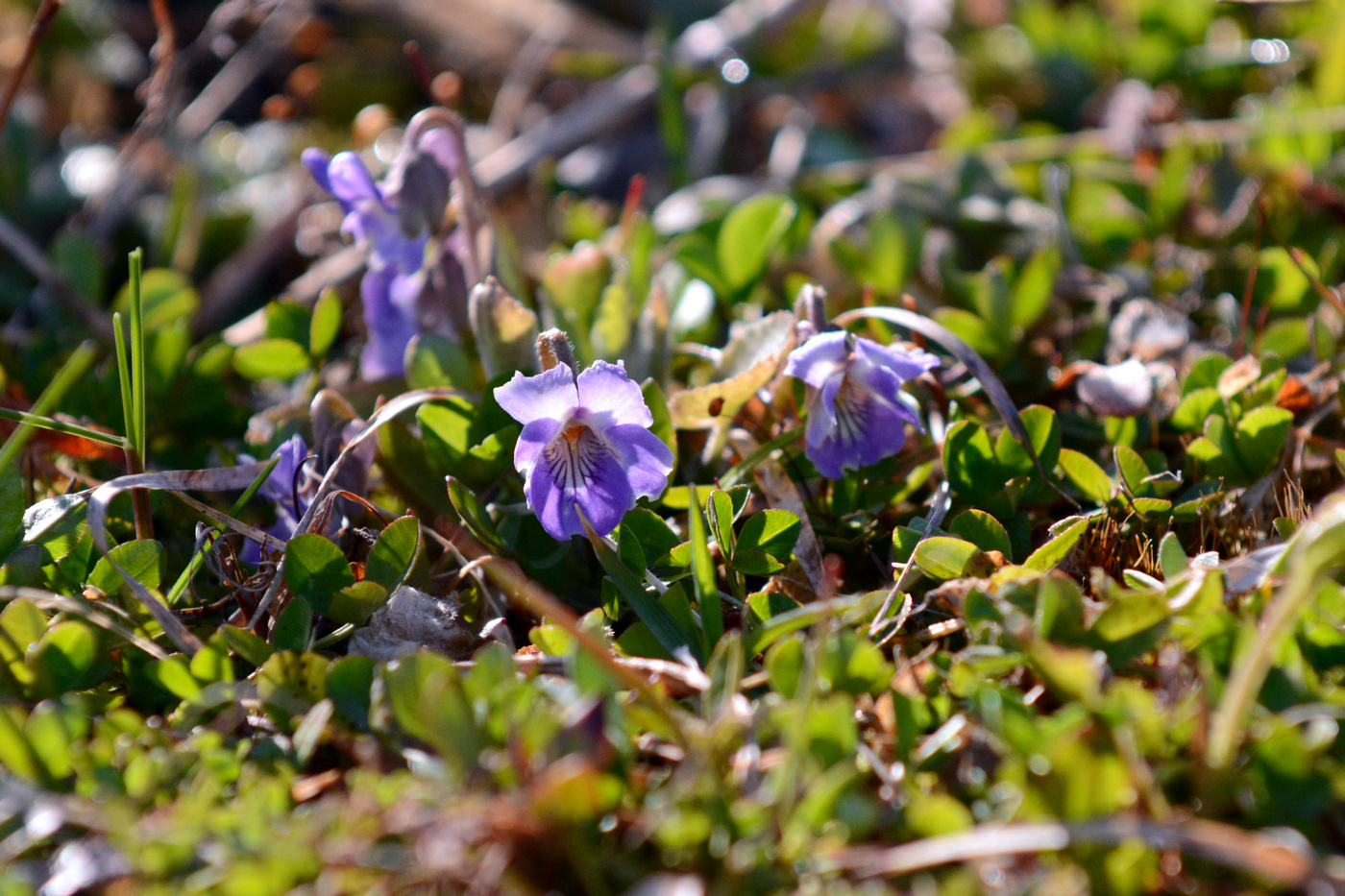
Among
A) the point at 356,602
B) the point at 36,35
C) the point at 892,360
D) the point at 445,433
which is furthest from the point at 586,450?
the point at 36,35

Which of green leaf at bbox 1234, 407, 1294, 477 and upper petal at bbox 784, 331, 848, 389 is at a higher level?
upper petal at bbox 784, 331, 848, 389

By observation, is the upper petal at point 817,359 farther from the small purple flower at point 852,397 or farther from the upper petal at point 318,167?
the upper petal at point 318,167

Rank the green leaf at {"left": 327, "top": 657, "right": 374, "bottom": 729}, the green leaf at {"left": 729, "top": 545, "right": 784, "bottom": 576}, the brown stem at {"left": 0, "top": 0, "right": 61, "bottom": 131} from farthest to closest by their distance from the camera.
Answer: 1. the brown stem at {"left": 0, "top": 0, "right": 61, "bottom": 131}
2. the green leaf at {"left": 729, "top": 545, "right": 784, "bottom": 576}
3. the green leaf at {"left": 327, "top": 657, "right": 374, "bottom": 729}

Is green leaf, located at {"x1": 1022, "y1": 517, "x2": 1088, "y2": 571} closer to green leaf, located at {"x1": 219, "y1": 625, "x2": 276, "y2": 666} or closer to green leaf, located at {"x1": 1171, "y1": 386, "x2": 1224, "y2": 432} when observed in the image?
green leaf, located at {"x1": 1171, "y1": 386, "x2": 1224, "y2": 432}

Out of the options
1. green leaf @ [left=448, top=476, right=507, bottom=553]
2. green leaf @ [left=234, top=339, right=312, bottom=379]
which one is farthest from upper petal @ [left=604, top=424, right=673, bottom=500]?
green leaf @ [left=234, top=339, right=312, bottom=379]

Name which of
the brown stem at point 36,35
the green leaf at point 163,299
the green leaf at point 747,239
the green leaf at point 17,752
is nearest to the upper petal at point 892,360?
the green leaf at point 747,239

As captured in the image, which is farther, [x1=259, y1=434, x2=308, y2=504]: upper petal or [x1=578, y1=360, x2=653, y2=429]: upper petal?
[x1=259, y1=434, x2=308, y2=504]: upper petal

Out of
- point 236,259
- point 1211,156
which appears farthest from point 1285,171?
point 236,259
